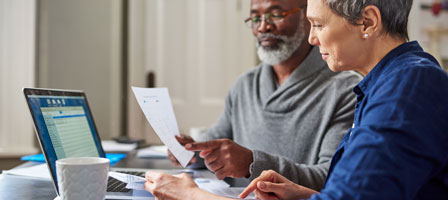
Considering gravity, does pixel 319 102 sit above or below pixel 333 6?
below

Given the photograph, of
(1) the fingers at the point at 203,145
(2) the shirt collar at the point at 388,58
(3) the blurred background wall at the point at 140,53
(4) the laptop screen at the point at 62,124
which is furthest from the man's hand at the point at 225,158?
(3) the blurred background wall at the point at 140,53

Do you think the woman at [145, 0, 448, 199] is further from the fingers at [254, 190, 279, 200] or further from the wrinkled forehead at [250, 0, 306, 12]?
the wrinkled forehead at [250, 0, 306, 12]

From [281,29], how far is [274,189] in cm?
82

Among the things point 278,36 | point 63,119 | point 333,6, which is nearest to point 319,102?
point 278,36

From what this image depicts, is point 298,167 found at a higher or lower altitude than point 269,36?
lower

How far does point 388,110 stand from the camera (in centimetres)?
55

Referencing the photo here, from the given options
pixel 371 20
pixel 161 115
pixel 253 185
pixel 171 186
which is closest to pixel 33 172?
pixel 161 115

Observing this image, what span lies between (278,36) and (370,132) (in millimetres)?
1007

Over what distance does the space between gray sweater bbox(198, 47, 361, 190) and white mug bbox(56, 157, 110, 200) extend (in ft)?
1.62

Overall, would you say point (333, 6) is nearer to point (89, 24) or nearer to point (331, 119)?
point (331, 119)

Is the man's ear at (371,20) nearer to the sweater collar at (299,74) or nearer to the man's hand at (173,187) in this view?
the man's hand at (173,187)

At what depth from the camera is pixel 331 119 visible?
4.27 feet

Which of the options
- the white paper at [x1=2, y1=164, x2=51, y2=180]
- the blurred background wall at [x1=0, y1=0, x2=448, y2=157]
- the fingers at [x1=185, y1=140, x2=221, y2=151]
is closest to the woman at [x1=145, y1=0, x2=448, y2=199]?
the fingers at [x1=185, y1=140, x2=221, y2=151]

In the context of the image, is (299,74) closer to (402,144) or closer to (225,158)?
(225,158)
